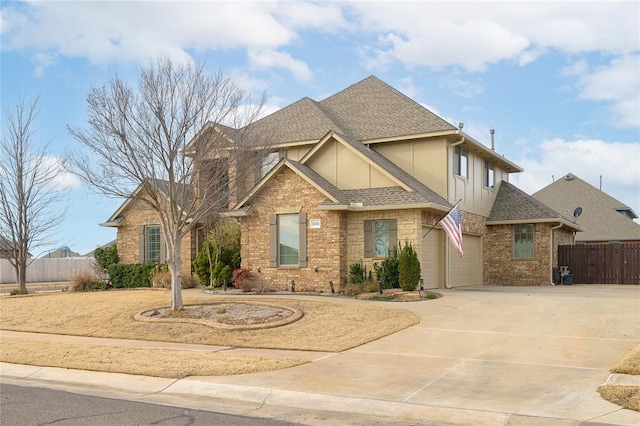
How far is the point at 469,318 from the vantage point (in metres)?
16.0

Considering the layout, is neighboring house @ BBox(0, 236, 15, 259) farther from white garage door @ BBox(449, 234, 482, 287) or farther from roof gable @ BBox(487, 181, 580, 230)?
roof gable @ BBox(487, 181, 580, 230)

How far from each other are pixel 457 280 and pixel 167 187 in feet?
43.0

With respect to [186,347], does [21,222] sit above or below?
above

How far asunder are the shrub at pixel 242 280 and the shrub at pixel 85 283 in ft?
23.8

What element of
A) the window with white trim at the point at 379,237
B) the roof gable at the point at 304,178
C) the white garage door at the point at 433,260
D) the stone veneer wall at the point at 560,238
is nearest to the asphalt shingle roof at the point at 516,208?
the stone veneer wall at the point at 560,238

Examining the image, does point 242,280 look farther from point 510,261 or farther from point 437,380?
point 437,380

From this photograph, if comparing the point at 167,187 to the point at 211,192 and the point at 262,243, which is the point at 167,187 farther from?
the point at 262,243

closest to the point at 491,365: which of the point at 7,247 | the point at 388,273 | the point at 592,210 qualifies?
the point at 388,273

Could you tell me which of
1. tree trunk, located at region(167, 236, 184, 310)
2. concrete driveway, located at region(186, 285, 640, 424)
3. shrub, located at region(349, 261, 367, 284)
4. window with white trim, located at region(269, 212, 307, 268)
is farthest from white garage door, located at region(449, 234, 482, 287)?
tree trunk, located at region(167, 236, 184, 310)

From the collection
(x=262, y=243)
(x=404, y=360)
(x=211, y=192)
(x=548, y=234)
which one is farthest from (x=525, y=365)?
(x=548, y=234)

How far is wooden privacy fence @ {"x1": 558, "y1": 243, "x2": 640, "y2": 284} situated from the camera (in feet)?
93.8

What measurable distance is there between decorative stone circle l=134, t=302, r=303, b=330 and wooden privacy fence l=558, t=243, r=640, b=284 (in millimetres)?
17986

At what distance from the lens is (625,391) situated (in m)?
8.77

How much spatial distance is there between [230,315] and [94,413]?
27.7 feet
